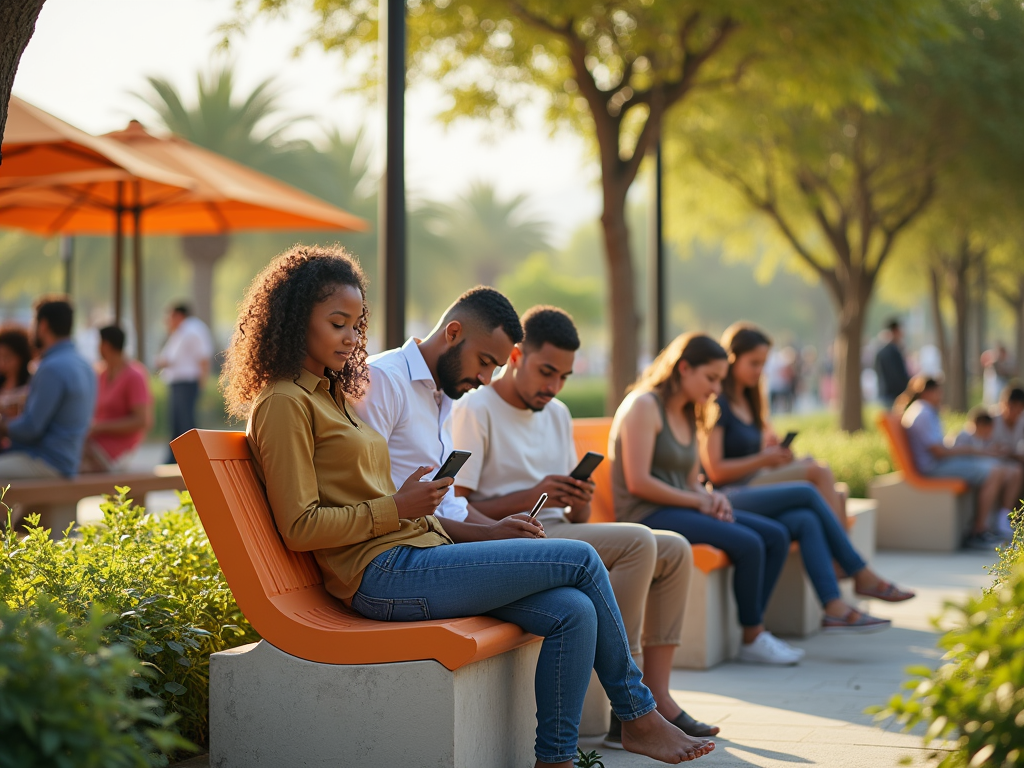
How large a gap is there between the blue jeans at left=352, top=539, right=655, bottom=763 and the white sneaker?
2672mm

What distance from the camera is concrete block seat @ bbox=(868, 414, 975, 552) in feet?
36.5

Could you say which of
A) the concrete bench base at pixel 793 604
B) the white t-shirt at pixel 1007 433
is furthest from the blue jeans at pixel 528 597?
the white t-shirt at pixel 1007 433

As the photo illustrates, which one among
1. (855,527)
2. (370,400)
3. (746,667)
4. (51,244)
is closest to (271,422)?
(370,400)

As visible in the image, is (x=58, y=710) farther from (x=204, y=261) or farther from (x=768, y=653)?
(x=204, y=261)

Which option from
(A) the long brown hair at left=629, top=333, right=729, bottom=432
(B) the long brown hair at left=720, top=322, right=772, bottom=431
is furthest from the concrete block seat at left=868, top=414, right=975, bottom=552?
(A) the long brown hair at left=629, top=333, right=729, bottom=432

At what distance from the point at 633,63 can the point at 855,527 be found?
5.14m

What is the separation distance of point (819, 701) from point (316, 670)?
2689mm

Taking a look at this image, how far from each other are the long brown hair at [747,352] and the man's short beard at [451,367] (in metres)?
3.13

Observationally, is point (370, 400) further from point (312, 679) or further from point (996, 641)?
point (996, 641)

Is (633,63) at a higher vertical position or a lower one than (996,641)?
higher

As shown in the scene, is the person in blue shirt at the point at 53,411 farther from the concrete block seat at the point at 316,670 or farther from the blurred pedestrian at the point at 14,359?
the concrete block seat at the point at 316,670

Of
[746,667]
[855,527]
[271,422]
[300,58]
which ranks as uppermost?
[300,58]

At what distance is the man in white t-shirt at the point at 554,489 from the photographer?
4.89 metres

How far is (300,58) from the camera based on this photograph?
36.7 ft
